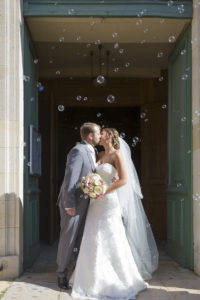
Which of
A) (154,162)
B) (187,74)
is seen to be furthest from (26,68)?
(154,162)

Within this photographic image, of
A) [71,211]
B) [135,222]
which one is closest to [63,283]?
[71,211]

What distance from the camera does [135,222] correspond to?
6.29 m

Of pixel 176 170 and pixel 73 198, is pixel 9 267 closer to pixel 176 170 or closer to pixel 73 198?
pixel 73 198

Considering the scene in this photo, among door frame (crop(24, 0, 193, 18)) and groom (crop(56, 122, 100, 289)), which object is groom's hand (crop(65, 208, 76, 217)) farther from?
door frame (crop(24, 0, 193, 18))

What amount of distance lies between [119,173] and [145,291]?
1393 mm

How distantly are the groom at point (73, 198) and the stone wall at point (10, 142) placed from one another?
735 millimetres

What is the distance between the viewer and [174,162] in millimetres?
7441

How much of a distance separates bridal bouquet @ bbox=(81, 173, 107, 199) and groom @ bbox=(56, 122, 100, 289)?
0.25 meters

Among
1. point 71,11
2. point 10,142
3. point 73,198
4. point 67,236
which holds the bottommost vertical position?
point 67,236

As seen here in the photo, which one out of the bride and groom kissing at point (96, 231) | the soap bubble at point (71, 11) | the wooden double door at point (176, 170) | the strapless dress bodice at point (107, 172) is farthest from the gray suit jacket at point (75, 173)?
the soap bubble at point (71, 11)

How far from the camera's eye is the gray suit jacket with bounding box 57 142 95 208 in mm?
5418

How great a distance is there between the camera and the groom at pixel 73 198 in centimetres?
544

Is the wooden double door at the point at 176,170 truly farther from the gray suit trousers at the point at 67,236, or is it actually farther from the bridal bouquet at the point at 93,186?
the bridal bouquet at the point at 93,186

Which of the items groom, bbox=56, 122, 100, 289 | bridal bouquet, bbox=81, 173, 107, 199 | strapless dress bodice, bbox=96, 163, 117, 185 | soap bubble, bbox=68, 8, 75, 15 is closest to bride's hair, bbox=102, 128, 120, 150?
groom, bbox=56, 122, 100, 289
